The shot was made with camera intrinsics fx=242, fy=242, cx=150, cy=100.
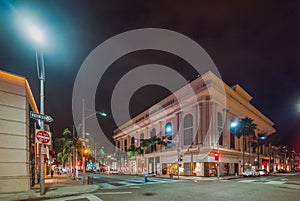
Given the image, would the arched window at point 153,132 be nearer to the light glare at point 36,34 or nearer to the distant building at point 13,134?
the distant building at point 13,134

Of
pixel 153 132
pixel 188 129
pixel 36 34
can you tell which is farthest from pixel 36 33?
pixel 153 132

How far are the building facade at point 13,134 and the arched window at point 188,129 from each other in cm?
3329

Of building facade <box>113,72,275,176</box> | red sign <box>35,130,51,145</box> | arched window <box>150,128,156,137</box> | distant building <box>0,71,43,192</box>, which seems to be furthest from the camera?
arched window <box>150,128,156,137</box>

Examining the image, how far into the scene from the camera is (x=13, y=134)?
1712 cm

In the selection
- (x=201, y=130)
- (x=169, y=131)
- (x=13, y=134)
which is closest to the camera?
(x=13, y=134)

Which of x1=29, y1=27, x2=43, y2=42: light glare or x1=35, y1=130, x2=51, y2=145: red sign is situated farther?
x1=35, y1=130, x2=51, y2=145: red sign

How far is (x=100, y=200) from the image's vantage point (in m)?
12.8

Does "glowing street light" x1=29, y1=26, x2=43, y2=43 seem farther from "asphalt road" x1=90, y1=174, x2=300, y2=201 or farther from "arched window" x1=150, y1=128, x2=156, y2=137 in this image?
"arched window" x1=150, y1=128, x2=156, y2=137

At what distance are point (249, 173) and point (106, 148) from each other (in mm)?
81348

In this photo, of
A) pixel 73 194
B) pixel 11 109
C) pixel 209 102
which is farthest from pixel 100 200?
pixel 209 102

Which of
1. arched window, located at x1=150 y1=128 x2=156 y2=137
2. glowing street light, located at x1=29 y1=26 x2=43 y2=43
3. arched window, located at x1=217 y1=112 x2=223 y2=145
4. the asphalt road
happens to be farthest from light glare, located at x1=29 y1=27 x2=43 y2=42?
arched window, located at x1=150 y1=128 x2=156 y2=137

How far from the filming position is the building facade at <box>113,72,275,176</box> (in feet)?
140

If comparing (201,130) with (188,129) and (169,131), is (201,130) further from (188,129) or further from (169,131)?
(169,131)

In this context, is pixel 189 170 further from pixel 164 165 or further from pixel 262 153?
pixel 262 153
